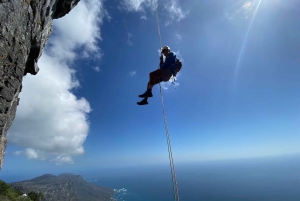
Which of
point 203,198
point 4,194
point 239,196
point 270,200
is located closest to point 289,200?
point 270,200

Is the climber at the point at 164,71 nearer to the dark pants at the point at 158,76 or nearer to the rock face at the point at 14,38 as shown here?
the dark pants at the point at 158,76

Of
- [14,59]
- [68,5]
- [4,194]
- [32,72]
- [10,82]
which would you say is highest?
[68,5]

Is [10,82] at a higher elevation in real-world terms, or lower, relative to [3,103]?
higher

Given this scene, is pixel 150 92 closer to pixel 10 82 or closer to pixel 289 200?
pixel 10 82

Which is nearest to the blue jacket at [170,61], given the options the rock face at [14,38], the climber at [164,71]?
the climber at [164,71]

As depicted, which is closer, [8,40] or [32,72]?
[8,40]

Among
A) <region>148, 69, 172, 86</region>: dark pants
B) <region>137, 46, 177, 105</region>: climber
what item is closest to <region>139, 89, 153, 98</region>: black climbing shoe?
<region>137, 46, 177, 105</region>: climber

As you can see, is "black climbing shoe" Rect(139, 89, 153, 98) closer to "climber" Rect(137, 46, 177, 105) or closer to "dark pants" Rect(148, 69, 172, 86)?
"climber" Rect(137, 46, 177, 105)

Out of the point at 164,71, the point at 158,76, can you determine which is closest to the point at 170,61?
the point at 164,71
